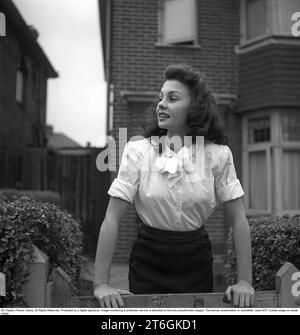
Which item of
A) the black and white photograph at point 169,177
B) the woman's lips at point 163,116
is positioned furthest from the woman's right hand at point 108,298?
the woman's lips at point 163,116

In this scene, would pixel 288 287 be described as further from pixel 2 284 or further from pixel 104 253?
pixel 2 284

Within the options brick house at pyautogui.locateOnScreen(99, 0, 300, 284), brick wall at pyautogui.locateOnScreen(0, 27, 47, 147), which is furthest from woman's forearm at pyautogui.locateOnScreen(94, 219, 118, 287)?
brick wall at pyautogui.locateOnScreen(0, 27, 47, 147)

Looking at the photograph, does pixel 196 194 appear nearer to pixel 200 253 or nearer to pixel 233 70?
pixel 200 253

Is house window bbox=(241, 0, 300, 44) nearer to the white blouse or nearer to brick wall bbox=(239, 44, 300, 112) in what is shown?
brick wall bbox=(239, 44, 300, 112)

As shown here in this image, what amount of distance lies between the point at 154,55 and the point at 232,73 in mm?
1162

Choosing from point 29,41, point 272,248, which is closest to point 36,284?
point 272,248

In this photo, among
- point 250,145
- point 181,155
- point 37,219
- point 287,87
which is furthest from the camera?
point 250,145

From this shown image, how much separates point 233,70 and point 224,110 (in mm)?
604

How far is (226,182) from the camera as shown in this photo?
154 cm

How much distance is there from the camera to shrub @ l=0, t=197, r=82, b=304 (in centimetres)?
163

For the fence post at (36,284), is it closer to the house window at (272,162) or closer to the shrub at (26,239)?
the shrub at (26,239)

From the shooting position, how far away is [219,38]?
6.06m
